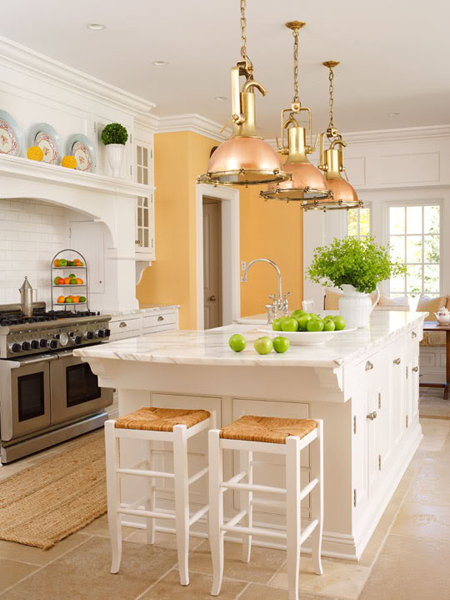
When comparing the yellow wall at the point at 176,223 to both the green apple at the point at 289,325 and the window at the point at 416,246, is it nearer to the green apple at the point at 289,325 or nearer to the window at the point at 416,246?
the window at the point at 416,246

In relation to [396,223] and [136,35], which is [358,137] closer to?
[396,223]

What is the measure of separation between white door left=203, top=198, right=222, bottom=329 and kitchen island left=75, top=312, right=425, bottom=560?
4615 millimetres

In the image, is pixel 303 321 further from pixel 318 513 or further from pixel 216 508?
pixel 216 508

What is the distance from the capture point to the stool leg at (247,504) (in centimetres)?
288

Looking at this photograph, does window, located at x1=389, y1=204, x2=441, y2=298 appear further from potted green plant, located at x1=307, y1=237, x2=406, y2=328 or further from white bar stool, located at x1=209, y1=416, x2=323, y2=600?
white bar stool, located at x1=209, y1=416, x2=323, y2=600

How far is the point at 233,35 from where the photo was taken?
4.55 meters

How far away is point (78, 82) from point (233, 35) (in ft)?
4.74

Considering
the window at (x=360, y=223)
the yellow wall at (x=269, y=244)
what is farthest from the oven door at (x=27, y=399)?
the window at (x=360, y=223)

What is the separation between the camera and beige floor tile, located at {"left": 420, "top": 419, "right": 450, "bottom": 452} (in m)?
4.77

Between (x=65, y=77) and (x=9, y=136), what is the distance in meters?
0.83

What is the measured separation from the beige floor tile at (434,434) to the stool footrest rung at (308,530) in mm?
2201

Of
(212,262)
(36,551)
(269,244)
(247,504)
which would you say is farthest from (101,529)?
(269,244)

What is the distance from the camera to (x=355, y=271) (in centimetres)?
398

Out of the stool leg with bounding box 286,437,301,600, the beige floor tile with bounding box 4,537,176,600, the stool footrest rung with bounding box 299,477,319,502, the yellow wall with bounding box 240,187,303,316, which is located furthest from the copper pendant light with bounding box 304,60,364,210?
the yellow wall with bounding box 240,187,303,316
